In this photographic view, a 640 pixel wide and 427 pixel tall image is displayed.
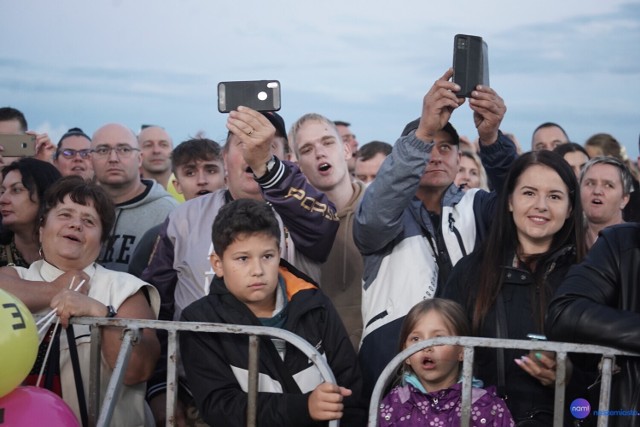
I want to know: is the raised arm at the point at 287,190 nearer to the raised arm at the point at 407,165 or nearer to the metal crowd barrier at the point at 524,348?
the raised arm at the point at 407,165

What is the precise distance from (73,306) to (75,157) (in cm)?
409

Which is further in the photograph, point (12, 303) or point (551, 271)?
point (551, 271)

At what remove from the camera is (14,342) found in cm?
384

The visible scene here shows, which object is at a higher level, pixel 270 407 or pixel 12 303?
pixel 12 303

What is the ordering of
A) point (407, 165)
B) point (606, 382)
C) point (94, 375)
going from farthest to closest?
point (407, 165)
point (94, 375)
point (606, 382)

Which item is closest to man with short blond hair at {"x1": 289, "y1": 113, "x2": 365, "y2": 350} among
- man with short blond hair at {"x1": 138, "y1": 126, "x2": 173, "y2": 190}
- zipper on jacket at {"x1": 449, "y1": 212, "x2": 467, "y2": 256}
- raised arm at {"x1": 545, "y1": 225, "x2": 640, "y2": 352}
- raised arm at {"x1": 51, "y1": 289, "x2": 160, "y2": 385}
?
zipper on jacket at {"x1": 449, "y1": 212, "x2": 467, "y2": 256}

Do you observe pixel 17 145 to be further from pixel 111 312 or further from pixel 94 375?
pixel 94 375

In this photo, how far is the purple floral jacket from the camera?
158 inches

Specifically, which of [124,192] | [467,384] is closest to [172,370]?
[467,384]

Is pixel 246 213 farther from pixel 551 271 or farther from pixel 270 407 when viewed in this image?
pixel 551 271

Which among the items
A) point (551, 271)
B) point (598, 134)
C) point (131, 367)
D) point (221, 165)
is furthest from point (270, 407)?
point (598, 134)

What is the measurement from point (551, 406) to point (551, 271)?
2.07ft

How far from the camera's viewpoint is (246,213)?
14.6 feet

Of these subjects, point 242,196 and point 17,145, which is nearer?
point 242,196
